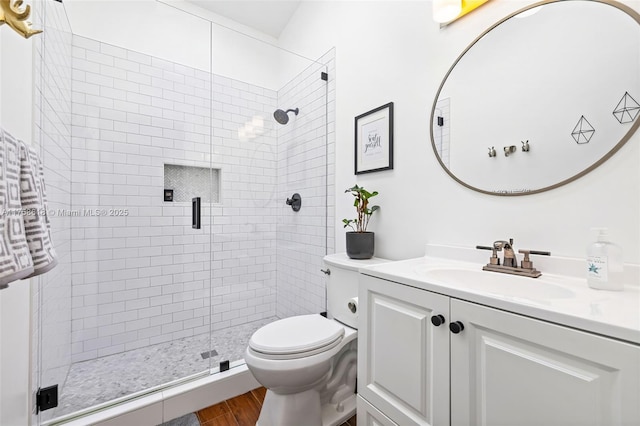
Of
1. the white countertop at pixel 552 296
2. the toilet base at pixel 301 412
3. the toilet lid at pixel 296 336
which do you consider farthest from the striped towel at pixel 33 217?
the toilet base at pixel 301 412

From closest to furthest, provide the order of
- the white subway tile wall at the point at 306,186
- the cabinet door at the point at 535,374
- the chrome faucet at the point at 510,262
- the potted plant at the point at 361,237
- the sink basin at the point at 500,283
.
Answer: the cabinet door at the point at 535,374 → the sink basin at the point at 500,283 → the chrome faucet at the point at 510,262 → the potted plant at the point at 361,237 → the white subway tile wall at the point at 306,186

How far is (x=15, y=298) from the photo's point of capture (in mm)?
1001

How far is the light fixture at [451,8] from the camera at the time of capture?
121 centimetres

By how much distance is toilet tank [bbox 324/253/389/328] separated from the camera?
4.75 ft

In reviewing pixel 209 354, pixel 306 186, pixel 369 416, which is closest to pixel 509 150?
pixel 369 416

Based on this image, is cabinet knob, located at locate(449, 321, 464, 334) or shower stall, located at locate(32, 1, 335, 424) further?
shower stall, located at locate(32, 1, 335, 424)

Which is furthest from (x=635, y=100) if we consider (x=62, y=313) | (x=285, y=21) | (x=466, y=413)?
(x=62, y=313)

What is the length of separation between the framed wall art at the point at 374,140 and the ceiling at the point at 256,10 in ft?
4.52

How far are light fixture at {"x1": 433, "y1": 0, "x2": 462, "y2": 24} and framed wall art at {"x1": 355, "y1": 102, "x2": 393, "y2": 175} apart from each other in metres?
0.44

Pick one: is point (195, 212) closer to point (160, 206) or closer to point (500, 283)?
point (160, 206)

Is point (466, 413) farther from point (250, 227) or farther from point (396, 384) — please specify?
point (250, 227)

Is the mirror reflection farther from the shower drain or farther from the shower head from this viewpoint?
the shower drain

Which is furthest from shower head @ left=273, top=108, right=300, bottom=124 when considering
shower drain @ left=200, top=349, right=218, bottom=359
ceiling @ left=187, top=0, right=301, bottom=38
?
shower drain @ left=200, top=349, right=218, bottom=359

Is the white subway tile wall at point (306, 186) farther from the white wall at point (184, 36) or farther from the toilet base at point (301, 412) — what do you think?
the toilet base at point (301, 412)
